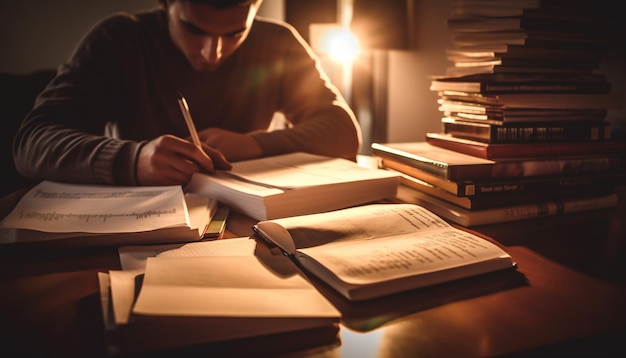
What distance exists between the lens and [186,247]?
59cm

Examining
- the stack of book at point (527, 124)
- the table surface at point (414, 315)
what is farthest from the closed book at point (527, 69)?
the table surface at point (414, 315)

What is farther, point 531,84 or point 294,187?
point 531,84

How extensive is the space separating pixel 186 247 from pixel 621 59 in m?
0.87

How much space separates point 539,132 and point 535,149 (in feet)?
0.13

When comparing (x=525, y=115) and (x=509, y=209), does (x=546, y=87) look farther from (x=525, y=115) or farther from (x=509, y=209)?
(x=509, y=209)

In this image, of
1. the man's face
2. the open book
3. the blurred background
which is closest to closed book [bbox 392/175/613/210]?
the open book

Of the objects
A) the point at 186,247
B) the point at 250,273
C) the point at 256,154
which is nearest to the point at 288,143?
the point at 256,154

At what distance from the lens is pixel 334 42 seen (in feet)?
5.78

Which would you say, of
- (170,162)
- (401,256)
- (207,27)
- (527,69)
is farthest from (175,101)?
(401,256)

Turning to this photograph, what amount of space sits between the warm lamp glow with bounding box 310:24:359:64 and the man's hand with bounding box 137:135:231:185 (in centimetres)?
99

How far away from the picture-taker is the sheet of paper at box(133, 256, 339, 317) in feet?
1.25

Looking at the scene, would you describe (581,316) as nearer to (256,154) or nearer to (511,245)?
(511,245)

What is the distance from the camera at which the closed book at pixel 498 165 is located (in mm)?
746

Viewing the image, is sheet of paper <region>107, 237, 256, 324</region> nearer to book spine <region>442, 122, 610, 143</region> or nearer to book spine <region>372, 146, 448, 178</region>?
book spine <region>372, 146, 448, 178</region>
